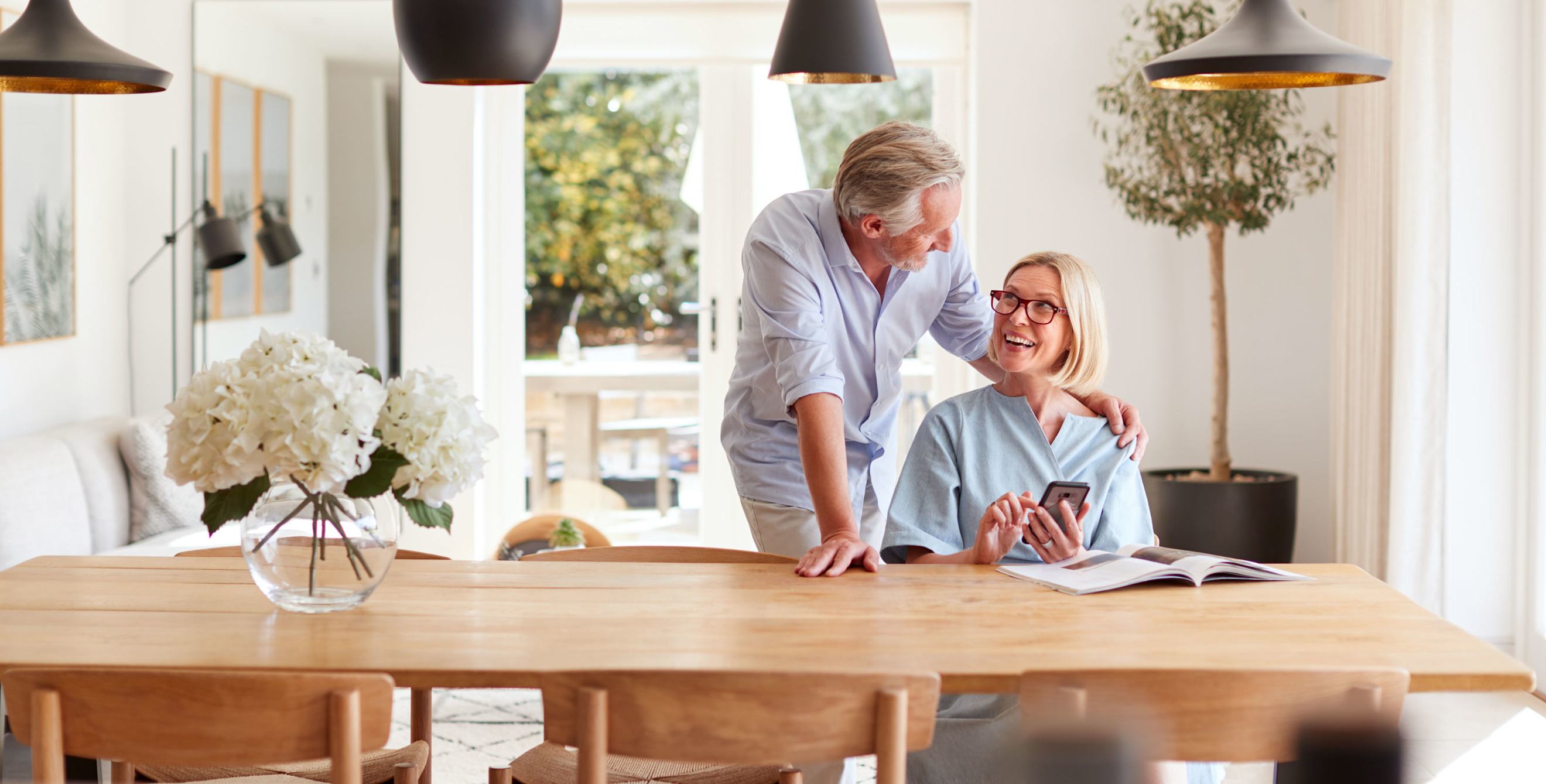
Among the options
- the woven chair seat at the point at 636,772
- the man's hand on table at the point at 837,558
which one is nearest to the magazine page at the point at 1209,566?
the man's hand on table at the point at 837,558

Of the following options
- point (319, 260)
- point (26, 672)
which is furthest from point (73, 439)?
point (26, 672)

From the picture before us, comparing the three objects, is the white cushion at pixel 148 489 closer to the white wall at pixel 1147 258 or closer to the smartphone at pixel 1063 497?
the white wall at pixel 1147 258

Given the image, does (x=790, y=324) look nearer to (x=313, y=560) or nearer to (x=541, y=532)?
(x=313, y=560)

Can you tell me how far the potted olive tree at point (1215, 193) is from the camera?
4.48 m

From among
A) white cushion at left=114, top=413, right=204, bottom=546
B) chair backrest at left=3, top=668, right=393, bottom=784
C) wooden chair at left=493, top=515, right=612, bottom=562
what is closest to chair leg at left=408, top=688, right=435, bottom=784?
chair backrest at left=3, top=668, right=393, bottom=784

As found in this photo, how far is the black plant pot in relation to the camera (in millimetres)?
4496

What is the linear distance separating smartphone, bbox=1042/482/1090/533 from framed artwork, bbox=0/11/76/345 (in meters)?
3.42

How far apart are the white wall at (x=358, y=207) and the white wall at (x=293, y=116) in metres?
0.04

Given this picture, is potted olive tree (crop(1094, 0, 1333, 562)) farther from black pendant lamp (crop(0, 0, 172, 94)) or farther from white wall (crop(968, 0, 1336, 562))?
black pendant lamp (crop(0, 0, 172, 94))

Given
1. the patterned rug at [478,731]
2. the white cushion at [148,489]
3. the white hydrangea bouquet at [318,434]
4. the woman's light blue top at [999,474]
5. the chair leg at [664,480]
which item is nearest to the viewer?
the white hydrangea bouquet at [318,434]

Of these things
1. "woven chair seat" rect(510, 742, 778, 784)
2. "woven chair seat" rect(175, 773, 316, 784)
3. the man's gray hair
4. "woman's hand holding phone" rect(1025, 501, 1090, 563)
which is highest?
the man's gray hair

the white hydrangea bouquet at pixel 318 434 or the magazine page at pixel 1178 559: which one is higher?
the white hydrangea bouquet at pixel 318 434

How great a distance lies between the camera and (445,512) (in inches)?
78.0

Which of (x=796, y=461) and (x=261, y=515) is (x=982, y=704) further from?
(x=261, y=515)
